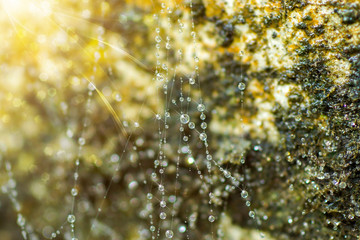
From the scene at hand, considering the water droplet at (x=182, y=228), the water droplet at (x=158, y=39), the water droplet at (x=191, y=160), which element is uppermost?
the water droplet at (x=158, y=39)

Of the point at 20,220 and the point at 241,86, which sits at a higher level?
the point at 241,86

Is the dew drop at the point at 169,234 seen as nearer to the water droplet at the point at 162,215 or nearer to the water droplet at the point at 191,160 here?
the water droplet at the point at 162,215

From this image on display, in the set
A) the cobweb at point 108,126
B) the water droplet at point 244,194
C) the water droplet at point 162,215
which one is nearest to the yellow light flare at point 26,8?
the cobweb at point 108,126

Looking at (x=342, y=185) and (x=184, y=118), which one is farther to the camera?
(x=184, y=118)

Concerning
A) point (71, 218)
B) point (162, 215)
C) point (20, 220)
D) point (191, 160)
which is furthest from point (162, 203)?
point (20, 220)

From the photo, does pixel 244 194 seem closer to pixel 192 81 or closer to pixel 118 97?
pixel 192 81

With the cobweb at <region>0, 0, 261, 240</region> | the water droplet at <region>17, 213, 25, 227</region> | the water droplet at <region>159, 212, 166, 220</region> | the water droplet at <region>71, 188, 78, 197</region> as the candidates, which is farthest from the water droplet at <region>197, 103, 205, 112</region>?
the water droplet at <region>17, 213, 25, 227</region>

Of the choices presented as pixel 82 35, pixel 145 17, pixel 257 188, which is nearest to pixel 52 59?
pixel 82 35

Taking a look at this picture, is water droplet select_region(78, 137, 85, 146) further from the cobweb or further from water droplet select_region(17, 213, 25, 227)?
water droplet select_region(17, 213, 25, 227)

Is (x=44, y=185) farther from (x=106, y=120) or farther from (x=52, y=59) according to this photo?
(x=52, y=59)
